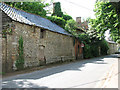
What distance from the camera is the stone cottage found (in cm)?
1082

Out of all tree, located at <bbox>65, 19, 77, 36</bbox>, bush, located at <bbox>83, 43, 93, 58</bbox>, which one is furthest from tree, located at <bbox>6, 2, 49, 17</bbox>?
bush, located at <bbox>83, 43, 93, 58</bbox>

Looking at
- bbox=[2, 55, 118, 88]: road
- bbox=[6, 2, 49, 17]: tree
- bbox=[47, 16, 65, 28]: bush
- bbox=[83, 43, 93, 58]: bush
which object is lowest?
bbox=[2, 55, 118, 88]: road

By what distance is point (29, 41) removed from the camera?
1305 centimetres

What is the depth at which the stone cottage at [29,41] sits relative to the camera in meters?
10.8

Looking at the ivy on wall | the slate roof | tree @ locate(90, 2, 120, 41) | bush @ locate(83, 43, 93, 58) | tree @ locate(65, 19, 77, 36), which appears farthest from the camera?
bush @ locate(83, 43, 93, 58)

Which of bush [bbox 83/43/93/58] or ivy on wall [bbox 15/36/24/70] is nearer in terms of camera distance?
ivy on wall [bbox 15/36/24/70]

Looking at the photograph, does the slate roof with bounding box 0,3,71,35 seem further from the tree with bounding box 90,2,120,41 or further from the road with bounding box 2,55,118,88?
the tree with bounding box 90,2,120,41

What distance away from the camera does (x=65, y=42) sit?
2078 centimetres

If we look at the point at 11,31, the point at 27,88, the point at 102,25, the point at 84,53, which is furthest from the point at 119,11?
the point at 84,53

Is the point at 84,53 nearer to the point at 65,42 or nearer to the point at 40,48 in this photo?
the point at 65,42

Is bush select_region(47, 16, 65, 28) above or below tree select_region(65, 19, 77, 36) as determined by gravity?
above

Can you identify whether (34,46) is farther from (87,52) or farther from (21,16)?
(87,52)

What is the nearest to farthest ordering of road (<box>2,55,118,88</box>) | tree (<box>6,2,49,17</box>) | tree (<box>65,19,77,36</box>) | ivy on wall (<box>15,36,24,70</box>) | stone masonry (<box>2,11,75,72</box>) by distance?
road (<box>2,55,118,88</box>)
stone masonry (<box>2,11,75,72</box>)
ivy on wall (<box>15,36,24,70</box>)
tree (<box>65,19,77,36</box>)
tree (<box>6,2,49,17</box>)

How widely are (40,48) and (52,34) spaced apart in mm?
3153
